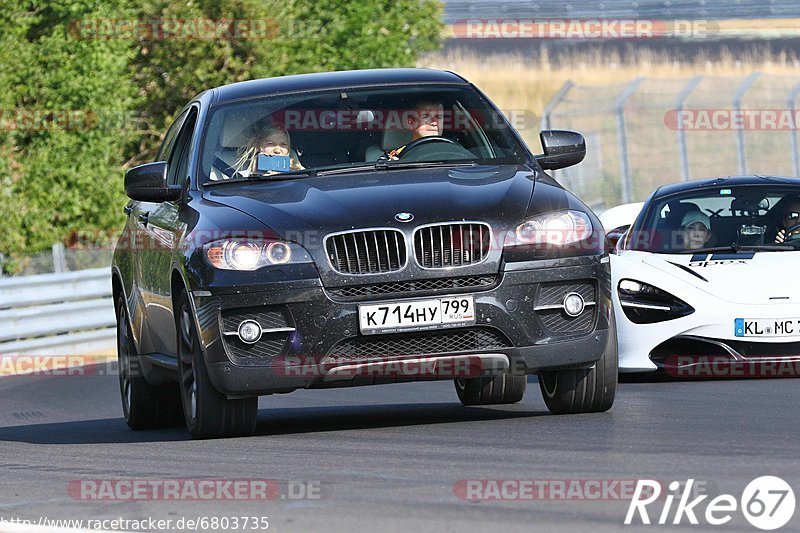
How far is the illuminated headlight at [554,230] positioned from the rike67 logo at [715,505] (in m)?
1.90

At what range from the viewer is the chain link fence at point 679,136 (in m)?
27.9

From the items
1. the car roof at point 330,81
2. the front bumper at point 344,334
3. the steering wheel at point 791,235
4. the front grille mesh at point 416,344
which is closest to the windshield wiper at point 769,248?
the steering wheel at point 791,235

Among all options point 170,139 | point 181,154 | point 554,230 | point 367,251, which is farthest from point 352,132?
point 170,139

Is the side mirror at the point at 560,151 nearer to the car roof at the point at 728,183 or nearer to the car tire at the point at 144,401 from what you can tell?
the car tire at the point at 144,401

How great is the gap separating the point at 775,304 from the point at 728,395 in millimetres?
1258

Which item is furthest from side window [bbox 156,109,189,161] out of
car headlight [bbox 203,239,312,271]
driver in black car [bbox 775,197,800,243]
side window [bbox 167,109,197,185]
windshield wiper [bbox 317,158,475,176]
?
driver in black car [bbox 775,197,800,243]

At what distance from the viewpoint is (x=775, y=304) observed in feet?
34.5

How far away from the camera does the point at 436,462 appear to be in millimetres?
6590

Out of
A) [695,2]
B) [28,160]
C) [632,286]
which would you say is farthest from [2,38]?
[695,2]

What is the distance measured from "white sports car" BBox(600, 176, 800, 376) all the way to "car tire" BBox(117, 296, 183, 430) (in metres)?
2.87

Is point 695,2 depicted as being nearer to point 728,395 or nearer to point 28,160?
point 28,160

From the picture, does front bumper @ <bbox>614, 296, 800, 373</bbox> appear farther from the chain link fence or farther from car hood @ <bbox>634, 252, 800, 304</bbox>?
the chain link fence

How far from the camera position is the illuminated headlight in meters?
7.45

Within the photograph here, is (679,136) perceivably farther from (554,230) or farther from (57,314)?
(554,230)
